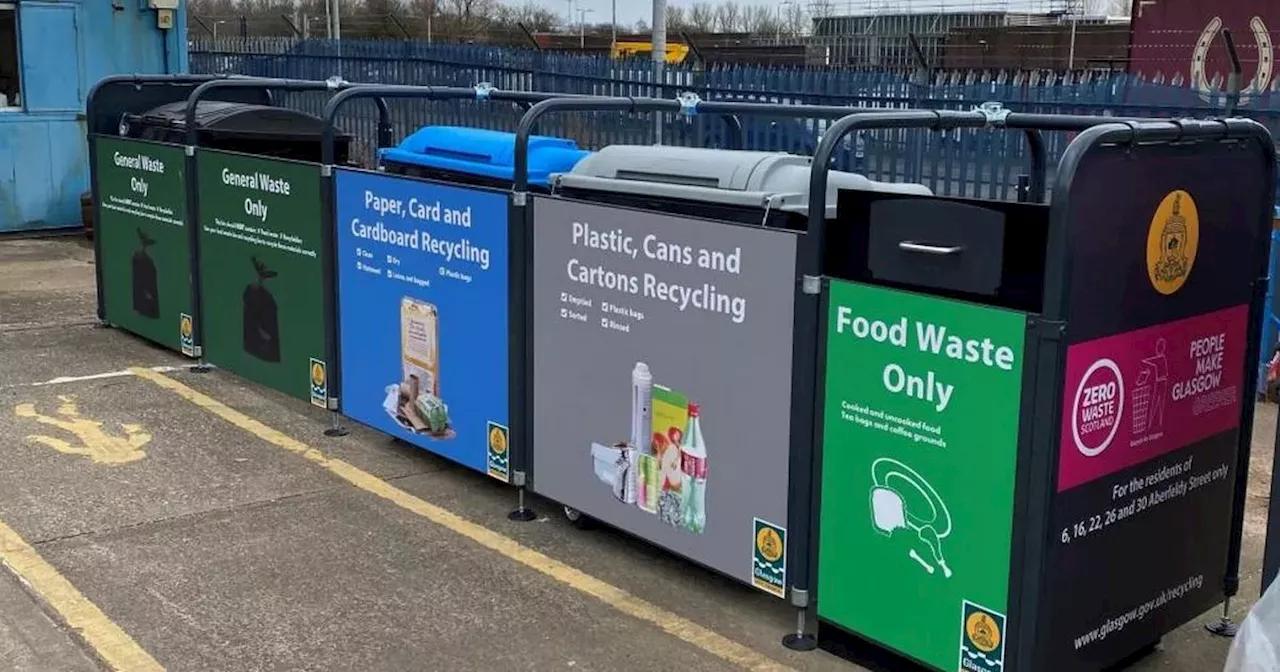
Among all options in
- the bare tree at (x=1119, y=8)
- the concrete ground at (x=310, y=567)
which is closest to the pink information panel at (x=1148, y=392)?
the concrete ground at (x=310, y=567)

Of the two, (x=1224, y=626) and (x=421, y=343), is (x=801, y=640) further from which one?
(x=421, y=343)

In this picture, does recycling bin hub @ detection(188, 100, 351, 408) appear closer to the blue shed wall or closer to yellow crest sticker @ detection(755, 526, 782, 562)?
yellow crest sticker @ detection(755, 526, 782, 562)

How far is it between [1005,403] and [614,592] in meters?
1.73

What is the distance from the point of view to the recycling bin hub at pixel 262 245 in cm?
643

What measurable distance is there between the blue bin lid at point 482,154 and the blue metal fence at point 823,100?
3.80 m

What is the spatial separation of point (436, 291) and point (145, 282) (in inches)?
135

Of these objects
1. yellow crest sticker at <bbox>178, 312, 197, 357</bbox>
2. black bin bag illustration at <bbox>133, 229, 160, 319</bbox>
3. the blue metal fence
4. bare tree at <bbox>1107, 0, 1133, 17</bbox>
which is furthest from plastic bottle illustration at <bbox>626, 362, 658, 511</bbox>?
bare tree at <bbox>1107, 0, 1133, 17</bbox>

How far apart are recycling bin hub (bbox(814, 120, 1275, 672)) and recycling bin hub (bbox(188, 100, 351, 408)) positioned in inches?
130

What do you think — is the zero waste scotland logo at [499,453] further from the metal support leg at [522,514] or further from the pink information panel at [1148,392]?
the pink information panel at [1148,392]

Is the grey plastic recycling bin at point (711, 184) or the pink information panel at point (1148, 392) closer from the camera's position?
the pink information panel at point (1148, 392)

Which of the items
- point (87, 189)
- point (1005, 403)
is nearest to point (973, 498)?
point (1005, 403)

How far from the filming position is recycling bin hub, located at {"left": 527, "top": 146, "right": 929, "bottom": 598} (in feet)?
13.7

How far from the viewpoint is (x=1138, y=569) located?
150 inches

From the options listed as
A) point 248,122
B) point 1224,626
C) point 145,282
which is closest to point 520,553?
point 1224,626
